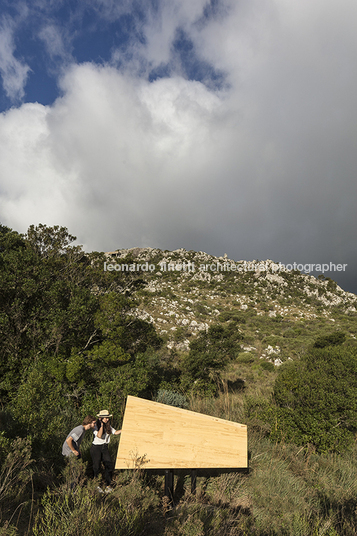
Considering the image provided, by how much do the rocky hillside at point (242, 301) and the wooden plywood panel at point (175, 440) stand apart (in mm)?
14694

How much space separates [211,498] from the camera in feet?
13.4

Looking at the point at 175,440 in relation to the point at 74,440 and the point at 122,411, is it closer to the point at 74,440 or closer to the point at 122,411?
the point at 74,440

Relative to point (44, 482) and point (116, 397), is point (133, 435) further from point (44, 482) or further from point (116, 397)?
point (116, 397)

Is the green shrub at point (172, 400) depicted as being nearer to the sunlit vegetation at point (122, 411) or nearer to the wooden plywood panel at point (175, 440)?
the sunlit vegetation at point (122, 411)

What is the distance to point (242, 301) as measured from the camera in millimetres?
44969

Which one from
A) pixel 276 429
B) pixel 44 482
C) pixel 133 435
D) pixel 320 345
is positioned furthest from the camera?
pixel 320 345

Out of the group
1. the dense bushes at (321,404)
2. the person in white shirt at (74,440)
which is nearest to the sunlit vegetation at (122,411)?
the dense bushes at (321,404)

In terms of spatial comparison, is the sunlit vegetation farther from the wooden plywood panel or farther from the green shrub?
the wooden plywood panel

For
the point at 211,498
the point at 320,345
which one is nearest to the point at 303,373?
the point at 211,498

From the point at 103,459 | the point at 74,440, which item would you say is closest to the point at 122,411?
the point at 103,459

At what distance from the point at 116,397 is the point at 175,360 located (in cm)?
1152

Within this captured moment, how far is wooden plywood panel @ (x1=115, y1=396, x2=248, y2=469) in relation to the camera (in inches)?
128

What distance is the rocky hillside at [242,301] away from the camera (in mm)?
26125

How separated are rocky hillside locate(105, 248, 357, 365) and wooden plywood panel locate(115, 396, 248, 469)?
48.2 ft
